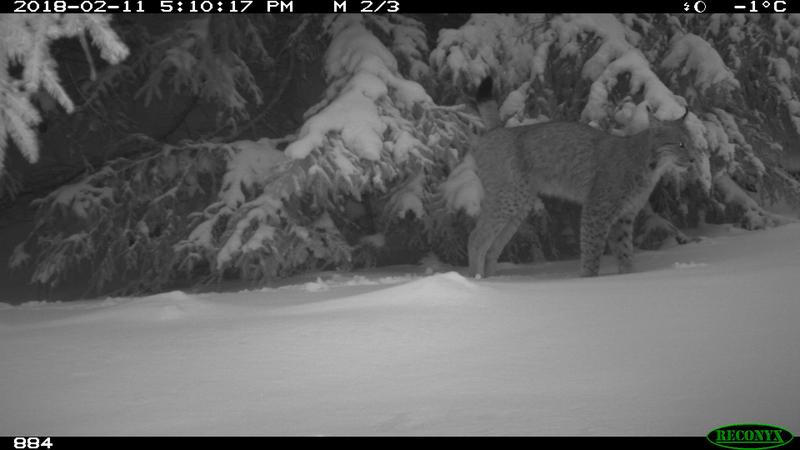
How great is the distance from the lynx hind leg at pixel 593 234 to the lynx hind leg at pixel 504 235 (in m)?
0.58

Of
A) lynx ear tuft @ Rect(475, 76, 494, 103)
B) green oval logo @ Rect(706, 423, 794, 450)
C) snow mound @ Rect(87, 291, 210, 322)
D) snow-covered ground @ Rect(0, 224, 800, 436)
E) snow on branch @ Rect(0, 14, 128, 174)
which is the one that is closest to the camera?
green oval logo @ Rect(706, 423, 794, 450)

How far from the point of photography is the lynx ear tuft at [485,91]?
7359 millimetres

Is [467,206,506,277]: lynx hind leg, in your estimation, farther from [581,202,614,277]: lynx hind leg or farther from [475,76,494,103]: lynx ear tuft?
[475,76,494,103]: lynx ear tuft

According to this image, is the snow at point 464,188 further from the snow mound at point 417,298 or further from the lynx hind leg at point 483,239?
the snow mound at point 417,298

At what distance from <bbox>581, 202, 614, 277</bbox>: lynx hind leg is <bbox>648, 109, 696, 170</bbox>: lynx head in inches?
22.6

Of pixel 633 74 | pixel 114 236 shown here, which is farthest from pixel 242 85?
pixel 633 74

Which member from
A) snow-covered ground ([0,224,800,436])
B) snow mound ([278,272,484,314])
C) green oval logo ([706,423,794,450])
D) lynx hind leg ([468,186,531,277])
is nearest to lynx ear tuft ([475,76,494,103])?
lynx hind leg ([468,186,531,277])

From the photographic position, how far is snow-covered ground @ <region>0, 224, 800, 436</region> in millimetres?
2146

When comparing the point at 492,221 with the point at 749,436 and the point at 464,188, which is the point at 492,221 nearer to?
the point at 464,188

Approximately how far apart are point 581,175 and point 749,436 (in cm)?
516

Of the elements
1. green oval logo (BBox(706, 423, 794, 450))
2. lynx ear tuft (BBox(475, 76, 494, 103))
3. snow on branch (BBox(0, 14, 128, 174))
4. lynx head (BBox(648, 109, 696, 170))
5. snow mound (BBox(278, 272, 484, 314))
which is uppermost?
lynx ear tuft (BBox(475, 76, 494, 103))

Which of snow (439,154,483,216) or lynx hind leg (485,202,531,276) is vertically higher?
snow (439,154,483,216)

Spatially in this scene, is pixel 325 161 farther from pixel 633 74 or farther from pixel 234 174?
pixel 633 74

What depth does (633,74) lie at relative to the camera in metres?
6.92
